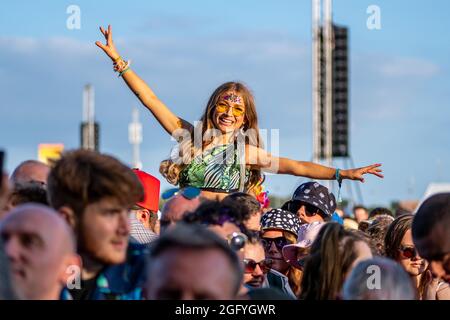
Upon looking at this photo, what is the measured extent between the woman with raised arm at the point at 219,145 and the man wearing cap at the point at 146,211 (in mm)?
171

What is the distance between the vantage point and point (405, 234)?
607cm

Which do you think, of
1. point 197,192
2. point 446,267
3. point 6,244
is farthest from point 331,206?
point 6,244

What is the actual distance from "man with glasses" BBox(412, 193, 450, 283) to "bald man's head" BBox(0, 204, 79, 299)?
57.2 inches

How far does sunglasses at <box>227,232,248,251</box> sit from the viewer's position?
13.3 feet

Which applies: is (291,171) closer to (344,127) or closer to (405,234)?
(405,234)

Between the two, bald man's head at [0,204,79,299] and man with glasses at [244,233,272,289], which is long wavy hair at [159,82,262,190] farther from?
bald man's head at [0,204,79,299]

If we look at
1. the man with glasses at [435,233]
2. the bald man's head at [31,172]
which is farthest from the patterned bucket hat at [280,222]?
the man with glasses at [435,233]

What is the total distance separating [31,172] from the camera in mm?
4844

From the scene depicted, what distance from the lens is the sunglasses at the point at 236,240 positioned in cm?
406

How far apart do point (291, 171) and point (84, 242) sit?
3.38 m

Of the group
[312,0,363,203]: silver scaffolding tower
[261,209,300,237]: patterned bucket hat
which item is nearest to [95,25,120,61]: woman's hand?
[261,209,300,237]: patterned bucket hat

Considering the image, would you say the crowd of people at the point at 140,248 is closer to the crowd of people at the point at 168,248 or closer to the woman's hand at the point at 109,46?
the crowd of people at the point at 168,248

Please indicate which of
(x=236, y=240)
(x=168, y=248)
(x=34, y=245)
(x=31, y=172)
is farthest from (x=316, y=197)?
(x=34, y=245)

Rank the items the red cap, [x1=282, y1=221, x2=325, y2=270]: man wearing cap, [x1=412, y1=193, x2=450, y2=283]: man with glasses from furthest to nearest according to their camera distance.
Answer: the red cap, [x1=282, y1=221, x2=325, y2=270]: man wearing cap, [x1=412, y1=193, x2=450, y2=283]: man with glasses
